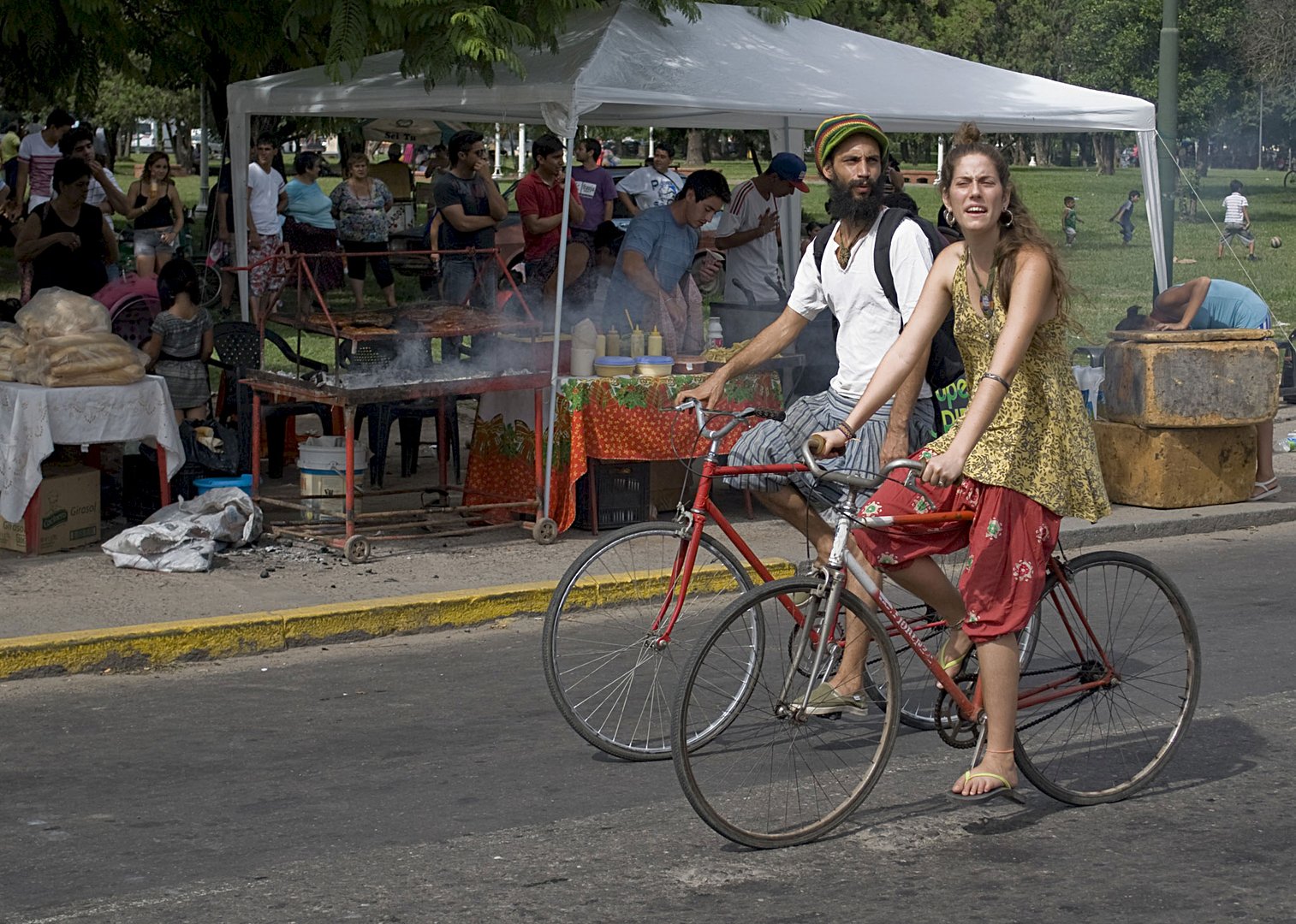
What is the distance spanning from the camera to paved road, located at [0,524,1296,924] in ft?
14.0

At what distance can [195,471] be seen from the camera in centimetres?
912

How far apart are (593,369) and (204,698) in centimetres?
321

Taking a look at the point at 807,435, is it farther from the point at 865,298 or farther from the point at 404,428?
the point at 404,428

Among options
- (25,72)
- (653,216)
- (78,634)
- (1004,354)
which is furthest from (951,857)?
(25,72)

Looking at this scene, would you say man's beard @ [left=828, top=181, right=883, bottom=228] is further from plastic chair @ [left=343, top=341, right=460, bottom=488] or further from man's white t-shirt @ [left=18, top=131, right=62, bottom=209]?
man's white t-shirt @ [left=18, top=131, right=62, bottom=209]

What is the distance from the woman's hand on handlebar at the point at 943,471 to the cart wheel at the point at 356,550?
444 cm

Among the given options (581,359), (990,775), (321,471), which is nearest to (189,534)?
(321,471)

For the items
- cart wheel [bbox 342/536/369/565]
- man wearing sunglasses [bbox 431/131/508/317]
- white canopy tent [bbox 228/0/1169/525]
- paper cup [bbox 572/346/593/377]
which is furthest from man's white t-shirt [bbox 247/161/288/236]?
cart wheel [bbox 342/536/369/565]

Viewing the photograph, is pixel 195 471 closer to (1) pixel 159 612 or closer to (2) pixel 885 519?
(1) pixel 159 612

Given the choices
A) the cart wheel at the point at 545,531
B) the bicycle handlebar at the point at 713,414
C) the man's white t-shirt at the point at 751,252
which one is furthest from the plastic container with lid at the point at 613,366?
the bicycle handlebar at the point at 713,414

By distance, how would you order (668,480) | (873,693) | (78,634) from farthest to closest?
(668,480) < (78,634) < (873,693)

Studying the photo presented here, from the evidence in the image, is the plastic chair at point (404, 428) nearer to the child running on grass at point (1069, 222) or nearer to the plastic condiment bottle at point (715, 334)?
the plastic condiment bottle at point (715, 334)

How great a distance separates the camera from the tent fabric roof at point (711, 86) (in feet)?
29.3

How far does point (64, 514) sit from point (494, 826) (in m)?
4.34
